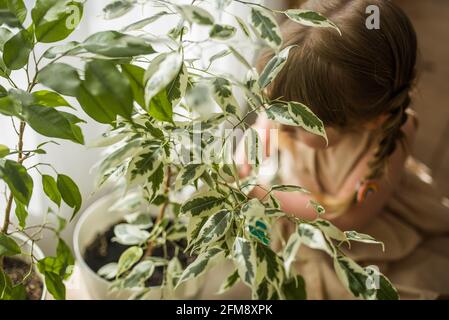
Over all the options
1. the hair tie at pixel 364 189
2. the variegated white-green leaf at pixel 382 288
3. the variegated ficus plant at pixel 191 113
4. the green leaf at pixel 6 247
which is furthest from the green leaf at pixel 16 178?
the hair tie at pixel 364 189

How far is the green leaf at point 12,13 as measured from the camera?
551mm

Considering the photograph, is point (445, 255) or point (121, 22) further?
point (445, 255)

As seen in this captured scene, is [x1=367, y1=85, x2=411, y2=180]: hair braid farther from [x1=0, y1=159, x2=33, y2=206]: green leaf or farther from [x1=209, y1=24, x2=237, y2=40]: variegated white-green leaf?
[x1=0, y1=159, x2=33, y2=206]: green leaf

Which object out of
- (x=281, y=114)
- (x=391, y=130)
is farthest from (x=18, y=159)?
(x=391, y=130)

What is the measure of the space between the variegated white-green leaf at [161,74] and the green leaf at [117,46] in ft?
0.07

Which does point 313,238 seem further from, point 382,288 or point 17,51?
point 17,51

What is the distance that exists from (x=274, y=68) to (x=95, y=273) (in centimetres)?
57

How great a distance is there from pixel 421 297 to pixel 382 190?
25 cm

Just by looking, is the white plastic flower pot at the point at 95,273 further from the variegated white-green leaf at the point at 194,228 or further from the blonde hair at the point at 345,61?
the blonde hair at the point at 345,61

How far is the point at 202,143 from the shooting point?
25.5 inches

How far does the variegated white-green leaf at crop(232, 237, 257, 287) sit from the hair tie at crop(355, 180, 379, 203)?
56 cm

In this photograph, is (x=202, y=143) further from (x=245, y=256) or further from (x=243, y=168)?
(x=243, y=168)

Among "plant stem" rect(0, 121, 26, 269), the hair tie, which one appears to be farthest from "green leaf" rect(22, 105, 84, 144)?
the hair tie
